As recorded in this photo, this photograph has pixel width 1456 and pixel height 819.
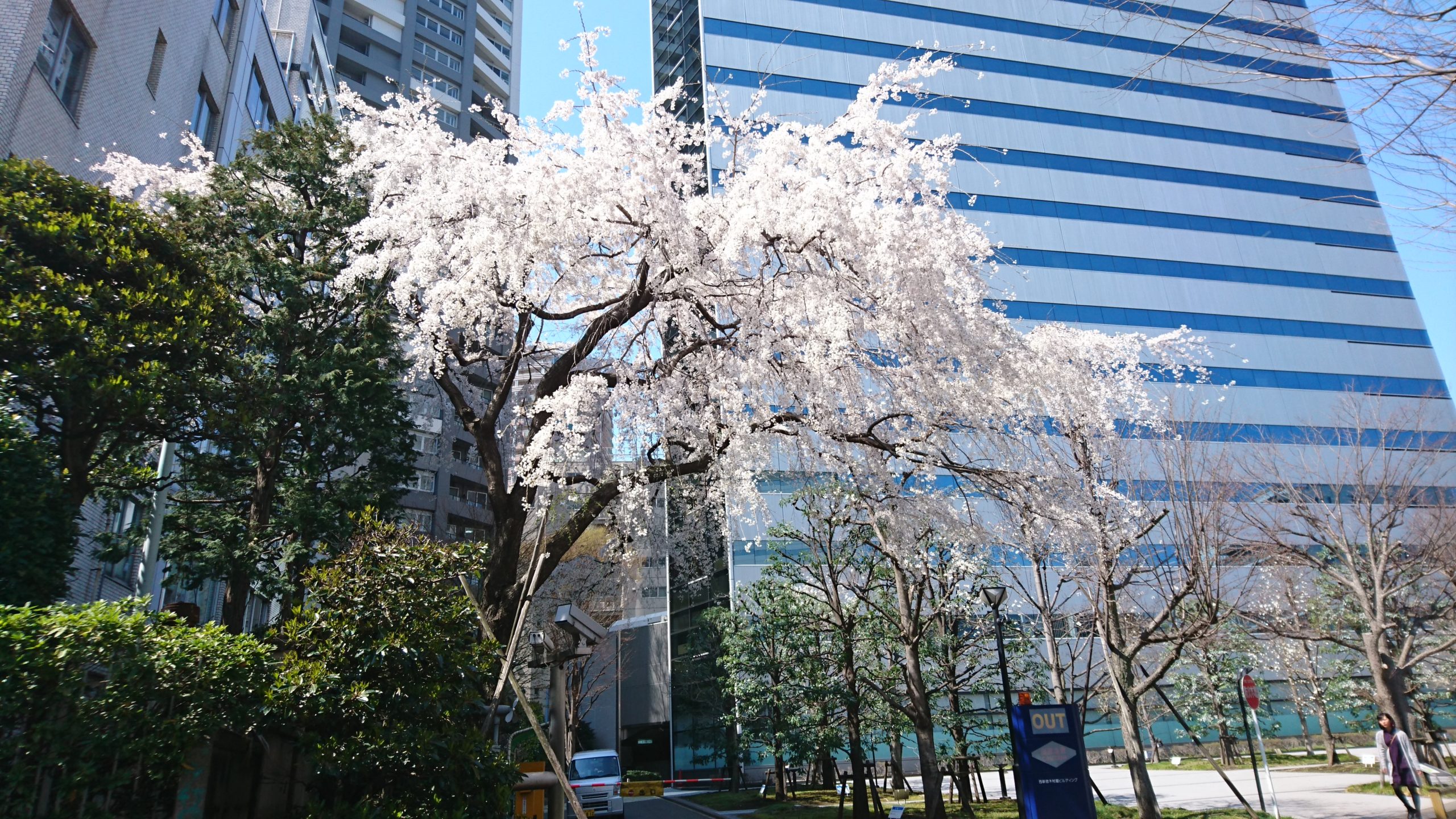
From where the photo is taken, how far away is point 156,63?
15555 mm

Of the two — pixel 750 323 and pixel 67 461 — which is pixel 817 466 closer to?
pixel 750 323

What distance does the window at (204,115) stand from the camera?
1797 centimetres

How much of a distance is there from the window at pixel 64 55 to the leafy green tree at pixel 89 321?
413cm

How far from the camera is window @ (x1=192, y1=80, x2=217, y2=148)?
18.0 metres

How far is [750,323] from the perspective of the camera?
9875 millimetres

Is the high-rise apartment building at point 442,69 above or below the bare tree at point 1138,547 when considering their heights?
above

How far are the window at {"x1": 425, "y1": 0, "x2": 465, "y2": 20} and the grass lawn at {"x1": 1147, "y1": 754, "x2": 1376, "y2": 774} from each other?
2205 inches

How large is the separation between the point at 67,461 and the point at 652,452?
6.69 m

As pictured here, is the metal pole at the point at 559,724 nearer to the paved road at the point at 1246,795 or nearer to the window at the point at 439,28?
the paved road at the point at 1246,795

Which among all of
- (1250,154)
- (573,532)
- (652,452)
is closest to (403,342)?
(652,452)

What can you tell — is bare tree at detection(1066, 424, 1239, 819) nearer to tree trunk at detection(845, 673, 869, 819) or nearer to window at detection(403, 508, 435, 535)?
tree trunk at detection(845, 673, 869, 819)

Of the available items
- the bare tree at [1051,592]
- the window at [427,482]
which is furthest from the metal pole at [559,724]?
the window at [427,482]

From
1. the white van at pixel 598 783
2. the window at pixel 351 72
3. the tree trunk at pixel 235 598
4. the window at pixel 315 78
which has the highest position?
the window at pixel 351 72

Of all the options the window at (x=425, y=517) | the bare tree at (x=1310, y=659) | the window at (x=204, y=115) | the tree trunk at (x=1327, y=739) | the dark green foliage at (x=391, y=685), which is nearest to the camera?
the dark green foliage at (x=391, y=685)
